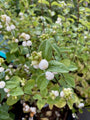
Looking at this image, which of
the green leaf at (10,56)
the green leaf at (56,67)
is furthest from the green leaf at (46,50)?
the green leaf at (10,56)

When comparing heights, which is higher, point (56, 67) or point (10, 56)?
point (56, 67)

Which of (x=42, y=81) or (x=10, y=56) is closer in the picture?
(x=42, y=81)

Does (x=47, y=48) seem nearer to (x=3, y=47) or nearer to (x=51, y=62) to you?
(x=51, y=62)

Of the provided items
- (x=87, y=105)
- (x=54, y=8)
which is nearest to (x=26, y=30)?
(x=87, y=105)

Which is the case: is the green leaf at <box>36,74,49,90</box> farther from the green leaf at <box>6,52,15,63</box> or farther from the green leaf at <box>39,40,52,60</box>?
the green leaf at <box>6,52,15,63</box>

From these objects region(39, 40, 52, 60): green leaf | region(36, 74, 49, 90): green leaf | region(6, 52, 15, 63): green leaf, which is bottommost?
region(6, 52, 15, 63): green leaf

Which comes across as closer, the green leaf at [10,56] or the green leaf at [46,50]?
the green leaf at [46,50]

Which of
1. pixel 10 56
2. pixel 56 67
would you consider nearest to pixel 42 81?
pixel 56 67

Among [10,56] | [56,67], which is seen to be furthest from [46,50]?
[10,56]

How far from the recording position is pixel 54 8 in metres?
1.84

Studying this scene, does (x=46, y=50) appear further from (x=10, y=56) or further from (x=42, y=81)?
(x=10, y=56)

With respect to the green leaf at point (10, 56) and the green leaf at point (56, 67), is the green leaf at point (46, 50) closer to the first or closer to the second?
the green leaf at point (56, 67)

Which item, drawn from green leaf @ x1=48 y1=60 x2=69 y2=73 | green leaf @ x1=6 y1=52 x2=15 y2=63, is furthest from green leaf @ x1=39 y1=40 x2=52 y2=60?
green leaf @ x1=6 y1=52 x2=15 y2=63

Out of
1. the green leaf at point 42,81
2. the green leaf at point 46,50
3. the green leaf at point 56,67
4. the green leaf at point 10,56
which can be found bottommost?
the green leaf at point 10,56
